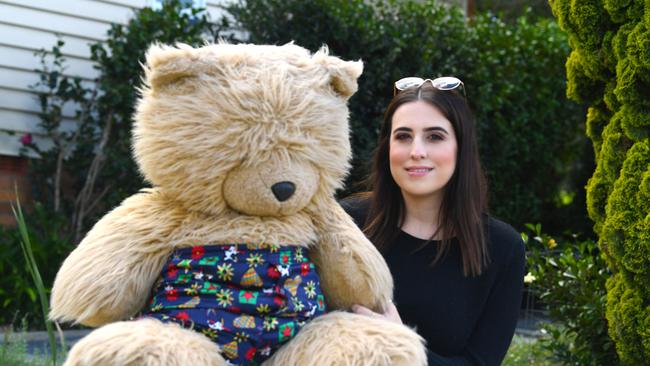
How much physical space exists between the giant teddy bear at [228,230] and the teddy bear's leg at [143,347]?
31 mm

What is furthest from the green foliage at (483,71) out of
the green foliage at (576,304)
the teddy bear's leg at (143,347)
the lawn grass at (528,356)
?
the teddy bear's leg at (143,347)

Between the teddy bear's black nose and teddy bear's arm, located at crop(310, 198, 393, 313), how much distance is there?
16 cm

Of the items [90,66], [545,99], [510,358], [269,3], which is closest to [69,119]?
[90,66]

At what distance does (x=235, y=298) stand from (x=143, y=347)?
0.29 m

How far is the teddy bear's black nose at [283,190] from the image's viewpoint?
82.7 inches

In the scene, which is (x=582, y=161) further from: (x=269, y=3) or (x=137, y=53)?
(x=137, y=53)

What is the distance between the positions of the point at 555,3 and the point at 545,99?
4.54 metres

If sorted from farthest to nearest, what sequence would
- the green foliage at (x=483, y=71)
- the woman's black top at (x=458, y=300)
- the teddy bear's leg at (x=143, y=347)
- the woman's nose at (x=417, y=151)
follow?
1. the green foliage at (x=483, y=71)
2. the woman's black top at (x=458, y=300)
3. the woman's nose at (x=417, y=151)
4. the teddy bear's leg at (x=143, y=347)

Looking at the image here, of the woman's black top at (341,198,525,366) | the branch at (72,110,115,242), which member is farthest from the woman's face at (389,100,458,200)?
the branch at (72,110,115,242)

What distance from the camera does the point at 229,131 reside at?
2.09 metres

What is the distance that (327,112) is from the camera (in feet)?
7.27

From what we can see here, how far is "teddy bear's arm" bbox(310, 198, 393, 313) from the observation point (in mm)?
2266

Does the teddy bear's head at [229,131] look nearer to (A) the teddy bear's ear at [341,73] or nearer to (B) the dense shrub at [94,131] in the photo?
(A) the teddy bear's ear at [341,73]

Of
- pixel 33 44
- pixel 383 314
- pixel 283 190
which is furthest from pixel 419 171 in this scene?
pixel 33 44
